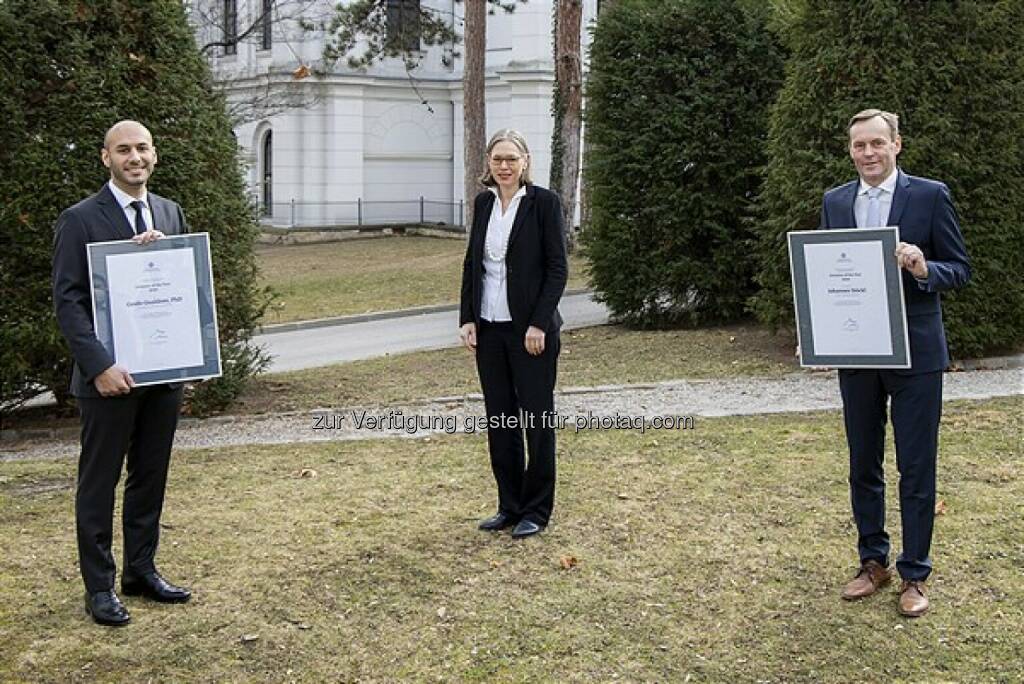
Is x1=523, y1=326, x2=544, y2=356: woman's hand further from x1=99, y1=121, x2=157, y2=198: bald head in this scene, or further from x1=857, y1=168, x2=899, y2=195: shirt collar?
x1=99, y1=121, x2=157, y2=198: bald head

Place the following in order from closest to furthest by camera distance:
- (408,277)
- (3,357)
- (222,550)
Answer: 1. (222,550)
2. (3,357)
3. (408,277)

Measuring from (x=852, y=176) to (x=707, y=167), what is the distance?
322 cm

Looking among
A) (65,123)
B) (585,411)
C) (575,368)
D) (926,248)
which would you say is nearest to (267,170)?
(575,368)

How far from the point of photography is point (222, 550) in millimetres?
6574

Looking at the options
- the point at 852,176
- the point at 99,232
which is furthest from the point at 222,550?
the point at 852,176

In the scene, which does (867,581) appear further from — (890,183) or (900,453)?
(890,183)

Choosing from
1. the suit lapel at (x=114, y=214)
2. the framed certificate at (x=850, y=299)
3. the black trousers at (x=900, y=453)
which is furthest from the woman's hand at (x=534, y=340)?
the suit lapel at (x=114, y=214)

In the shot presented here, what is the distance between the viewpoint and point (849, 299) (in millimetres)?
5605

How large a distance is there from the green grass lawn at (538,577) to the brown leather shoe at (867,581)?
7cm

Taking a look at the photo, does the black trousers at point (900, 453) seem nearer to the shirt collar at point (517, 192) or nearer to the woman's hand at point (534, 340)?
the woman's hand at point (534, 340)

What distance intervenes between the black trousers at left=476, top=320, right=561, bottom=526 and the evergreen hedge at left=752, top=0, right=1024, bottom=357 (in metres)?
6.14

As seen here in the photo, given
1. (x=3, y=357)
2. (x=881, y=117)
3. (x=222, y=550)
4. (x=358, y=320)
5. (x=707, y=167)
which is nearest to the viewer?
(x=881, y=117)

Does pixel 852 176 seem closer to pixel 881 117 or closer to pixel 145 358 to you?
pixel 881 117

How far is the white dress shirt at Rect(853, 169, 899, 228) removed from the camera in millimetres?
5555
